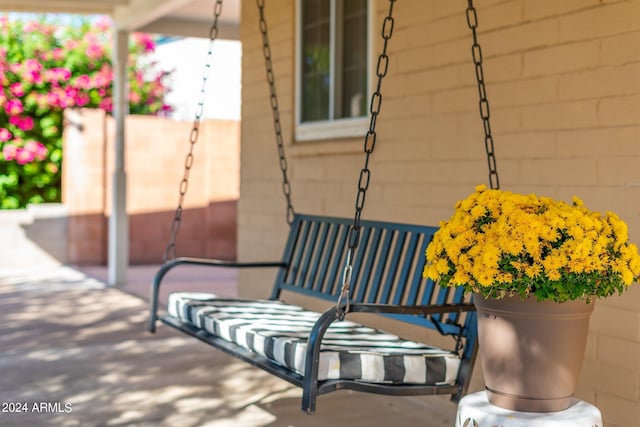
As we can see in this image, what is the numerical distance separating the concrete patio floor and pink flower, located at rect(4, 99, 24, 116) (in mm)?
4386

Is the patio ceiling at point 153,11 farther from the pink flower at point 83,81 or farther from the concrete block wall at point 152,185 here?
the pink flower at point 83,81

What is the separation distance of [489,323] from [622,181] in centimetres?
106

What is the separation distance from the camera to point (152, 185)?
11.2m

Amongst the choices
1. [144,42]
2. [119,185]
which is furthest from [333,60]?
[144,42]

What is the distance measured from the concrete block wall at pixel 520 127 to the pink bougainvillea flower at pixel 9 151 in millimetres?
6243

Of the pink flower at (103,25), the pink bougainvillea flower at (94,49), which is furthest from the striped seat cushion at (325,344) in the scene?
the pink flower at (103,25)

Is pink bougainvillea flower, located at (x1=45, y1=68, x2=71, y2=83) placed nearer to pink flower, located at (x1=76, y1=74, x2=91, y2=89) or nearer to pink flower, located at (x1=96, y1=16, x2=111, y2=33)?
pink flower, located at (x1=76, y1=74, x2=91, y2=89)

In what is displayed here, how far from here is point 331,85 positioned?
5.69 m

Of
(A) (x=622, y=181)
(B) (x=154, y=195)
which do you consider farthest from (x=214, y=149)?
(A) (x=622, y=181)

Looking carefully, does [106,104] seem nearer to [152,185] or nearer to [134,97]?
[134,97]

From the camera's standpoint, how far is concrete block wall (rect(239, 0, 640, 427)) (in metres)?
3.59

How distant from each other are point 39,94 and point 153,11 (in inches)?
139

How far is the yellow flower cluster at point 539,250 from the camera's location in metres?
2.73

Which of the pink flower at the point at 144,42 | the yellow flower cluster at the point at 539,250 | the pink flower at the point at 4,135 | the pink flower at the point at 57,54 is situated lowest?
the yellow flower cluster at the point at 539,250
